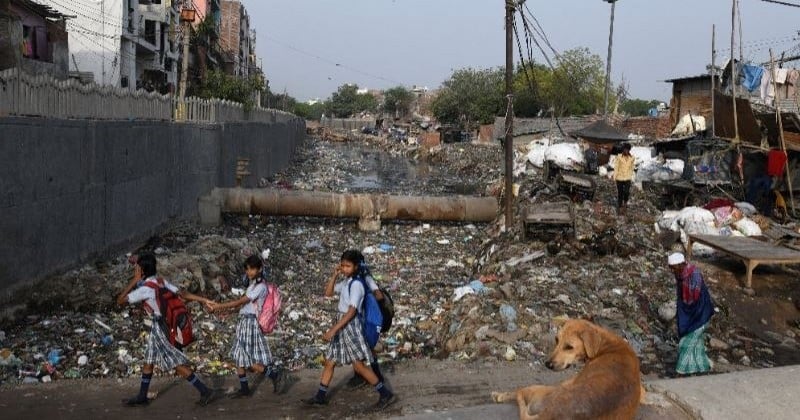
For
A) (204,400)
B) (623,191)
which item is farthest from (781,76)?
(204,400)

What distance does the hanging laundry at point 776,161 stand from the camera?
39.4ft

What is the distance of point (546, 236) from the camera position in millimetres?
9914

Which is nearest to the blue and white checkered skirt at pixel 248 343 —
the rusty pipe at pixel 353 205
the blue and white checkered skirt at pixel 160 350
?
the blue and white checkered skirt at pixel 160 350

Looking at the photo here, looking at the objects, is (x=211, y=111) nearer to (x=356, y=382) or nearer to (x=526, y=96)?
(x=356, y=382)

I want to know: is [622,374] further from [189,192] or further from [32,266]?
[189,192]

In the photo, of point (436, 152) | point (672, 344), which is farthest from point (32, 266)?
point (436, 152)

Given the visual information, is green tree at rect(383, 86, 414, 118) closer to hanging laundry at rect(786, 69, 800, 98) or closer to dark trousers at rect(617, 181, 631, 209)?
hanging laundry at rect(786, 69, 800, 98)

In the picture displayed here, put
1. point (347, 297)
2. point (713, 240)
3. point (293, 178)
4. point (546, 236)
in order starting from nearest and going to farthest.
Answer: point (347, 297) < point (713, 240) < point (546, 236) < point (293, 178)

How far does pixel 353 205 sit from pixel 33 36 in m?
14.2

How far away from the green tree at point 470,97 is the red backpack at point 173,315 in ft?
150

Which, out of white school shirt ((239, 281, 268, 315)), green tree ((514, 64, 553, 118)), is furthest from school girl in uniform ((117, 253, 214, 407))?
green tree ((514, 64, 553, 118))

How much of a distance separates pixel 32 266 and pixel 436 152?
31.9 m

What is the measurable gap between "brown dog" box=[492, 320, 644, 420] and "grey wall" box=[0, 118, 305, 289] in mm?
4990

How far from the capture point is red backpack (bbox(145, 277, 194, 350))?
4336mm
